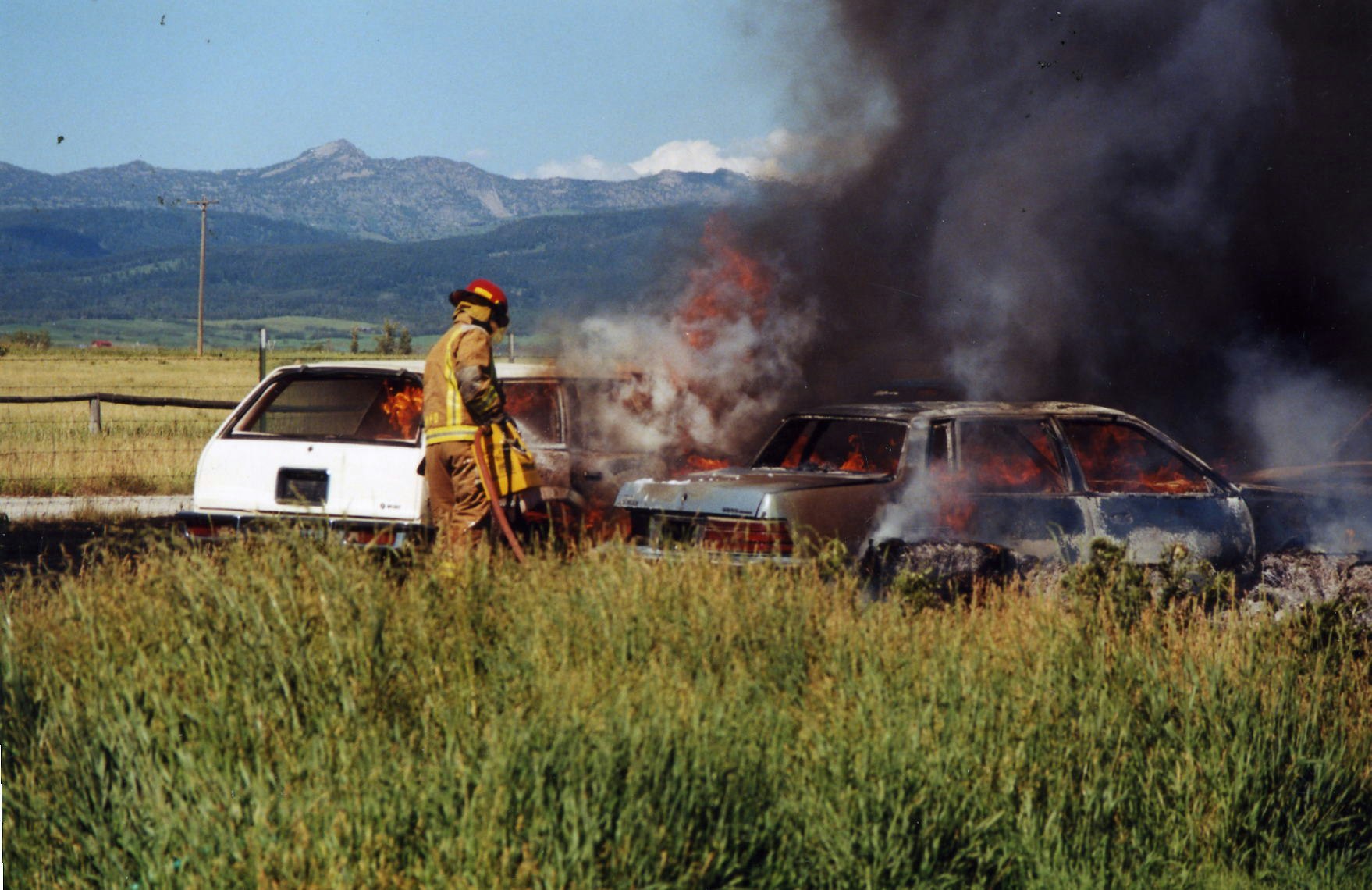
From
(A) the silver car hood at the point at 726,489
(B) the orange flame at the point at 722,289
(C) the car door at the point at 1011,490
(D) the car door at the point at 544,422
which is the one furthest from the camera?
(B) the orange flame at the point at 722,289

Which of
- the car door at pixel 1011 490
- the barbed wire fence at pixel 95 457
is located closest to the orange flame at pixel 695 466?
the car door at pixel 1011 490

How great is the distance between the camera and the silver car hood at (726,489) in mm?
6730

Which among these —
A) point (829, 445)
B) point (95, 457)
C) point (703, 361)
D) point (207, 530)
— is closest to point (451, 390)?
point (207, 530)

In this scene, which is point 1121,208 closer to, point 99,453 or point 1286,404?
point 1286,404

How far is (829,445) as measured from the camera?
8.24m

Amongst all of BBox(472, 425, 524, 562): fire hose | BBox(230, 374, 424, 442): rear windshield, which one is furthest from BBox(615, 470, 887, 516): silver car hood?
BBox(230, 374, 424, 442): rear windshield

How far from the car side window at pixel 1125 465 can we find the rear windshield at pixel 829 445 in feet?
3.55

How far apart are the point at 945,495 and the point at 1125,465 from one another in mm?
1913

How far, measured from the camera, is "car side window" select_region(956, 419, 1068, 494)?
7.29 meters

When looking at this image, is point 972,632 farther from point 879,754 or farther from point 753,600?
point 879,754

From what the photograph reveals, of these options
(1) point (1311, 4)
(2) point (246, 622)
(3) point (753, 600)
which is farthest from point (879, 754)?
(1) point (1311, 4)

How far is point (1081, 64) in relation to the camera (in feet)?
55.6

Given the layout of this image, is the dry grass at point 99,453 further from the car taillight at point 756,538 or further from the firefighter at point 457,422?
the car taillight at point 756,538

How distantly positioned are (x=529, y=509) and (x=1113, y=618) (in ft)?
12.9
